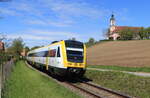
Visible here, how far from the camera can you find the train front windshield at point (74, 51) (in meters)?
18.5

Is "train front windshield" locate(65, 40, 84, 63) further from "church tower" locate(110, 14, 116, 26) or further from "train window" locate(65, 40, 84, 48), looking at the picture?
"church tower" locate(110, 14, 116, 26)

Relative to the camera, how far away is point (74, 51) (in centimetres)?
1884

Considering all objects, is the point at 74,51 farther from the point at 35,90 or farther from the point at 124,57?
the point at 124,57

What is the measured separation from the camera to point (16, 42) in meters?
100

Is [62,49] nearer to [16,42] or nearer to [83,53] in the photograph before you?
[83,53]

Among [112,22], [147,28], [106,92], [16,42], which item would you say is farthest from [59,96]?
[112,22]

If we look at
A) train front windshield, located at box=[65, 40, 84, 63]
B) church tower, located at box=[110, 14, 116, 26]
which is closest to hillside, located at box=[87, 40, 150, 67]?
train front windshield, located at box=[65, 40, 84, 63]

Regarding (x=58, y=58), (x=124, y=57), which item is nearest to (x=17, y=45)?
(x=124, y=57)

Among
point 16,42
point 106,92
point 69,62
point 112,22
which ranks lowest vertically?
point 106,92

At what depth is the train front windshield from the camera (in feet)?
60.6

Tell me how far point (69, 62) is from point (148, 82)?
A: 5.51m

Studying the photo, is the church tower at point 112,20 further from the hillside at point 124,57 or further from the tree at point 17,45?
the hillside at point 124,57

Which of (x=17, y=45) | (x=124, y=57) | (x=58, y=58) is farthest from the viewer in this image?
(x=17, y=45)

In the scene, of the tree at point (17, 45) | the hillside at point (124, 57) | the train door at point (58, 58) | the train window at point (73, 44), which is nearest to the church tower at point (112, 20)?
the tree at point (17, 45)
